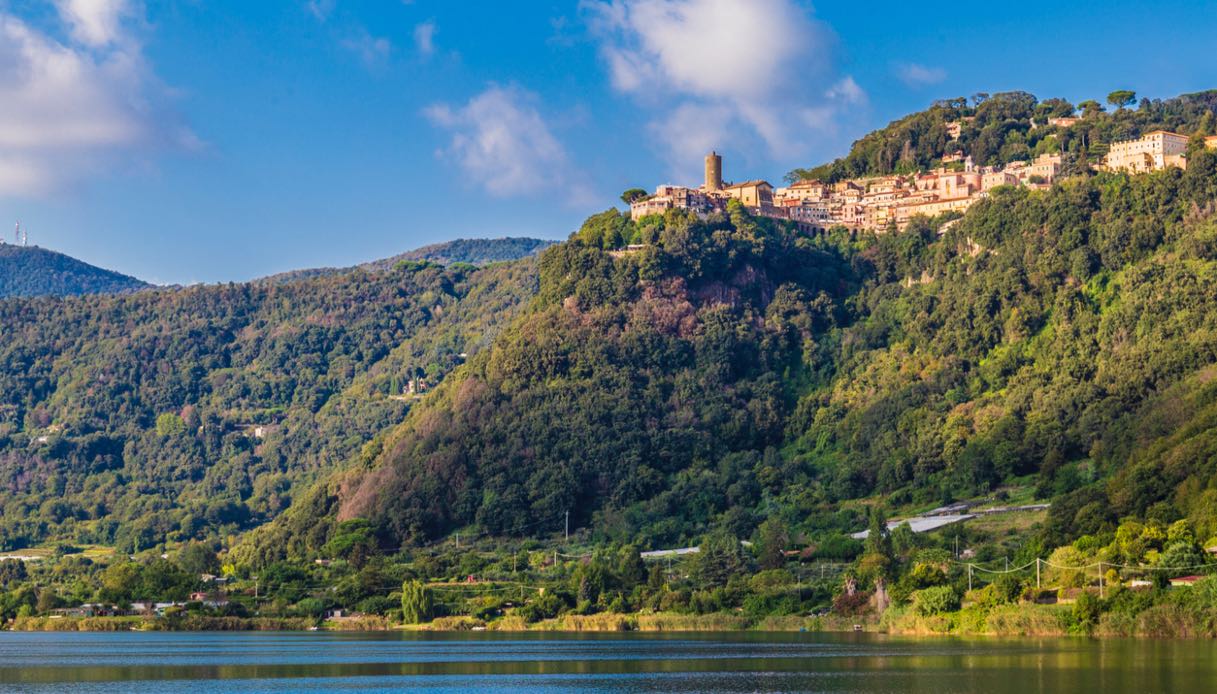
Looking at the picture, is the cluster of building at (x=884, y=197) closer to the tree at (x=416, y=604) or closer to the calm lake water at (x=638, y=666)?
the tree at (x=416, y=604)

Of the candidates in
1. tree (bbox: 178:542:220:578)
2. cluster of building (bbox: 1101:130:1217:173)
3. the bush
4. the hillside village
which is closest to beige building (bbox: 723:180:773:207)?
the hillside village

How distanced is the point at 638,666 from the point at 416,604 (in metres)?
46.1

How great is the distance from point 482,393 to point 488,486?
559 inches

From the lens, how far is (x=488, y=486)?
157 meters

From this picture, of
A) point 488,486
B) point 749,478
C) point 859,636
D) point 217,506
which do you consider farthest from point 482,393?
point 859,636

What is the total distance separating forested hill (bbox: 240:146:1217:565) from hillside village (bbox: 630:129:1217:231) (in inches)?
169

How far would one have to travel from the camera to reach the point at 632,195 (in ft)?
648

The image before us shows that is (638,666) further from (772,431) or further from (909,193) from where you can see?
(909,193)

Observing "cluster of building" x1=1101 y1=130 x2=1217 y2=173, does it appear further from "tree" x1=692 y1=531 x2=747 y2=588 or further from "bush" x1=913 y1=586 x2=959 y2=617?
"bush" x1=913 y1=586 x2=959 y2=617

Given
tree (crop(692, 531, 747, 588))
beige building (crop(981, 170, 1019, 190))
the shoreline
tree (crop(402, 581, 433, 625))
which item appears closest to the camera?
the shoreline

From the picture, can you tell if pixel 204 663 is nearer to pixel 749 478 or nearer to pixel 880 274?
pixel 749 478

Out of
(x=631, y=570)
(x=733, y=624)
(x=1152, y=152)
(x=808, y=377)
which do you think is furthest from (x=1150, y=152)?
(x=733, y=624)

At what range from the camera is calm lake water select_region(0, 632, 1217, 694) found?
205 feet

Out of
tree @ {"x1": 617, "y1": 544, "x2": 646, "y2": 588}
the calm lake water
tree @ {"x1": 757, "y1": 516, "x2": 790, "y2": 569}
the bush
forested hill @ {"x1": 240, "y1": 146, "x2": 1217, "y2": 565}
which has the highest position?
forested hill @ {"x1": 240, "y1": 146, "x2": 1217, "y2": 565}
